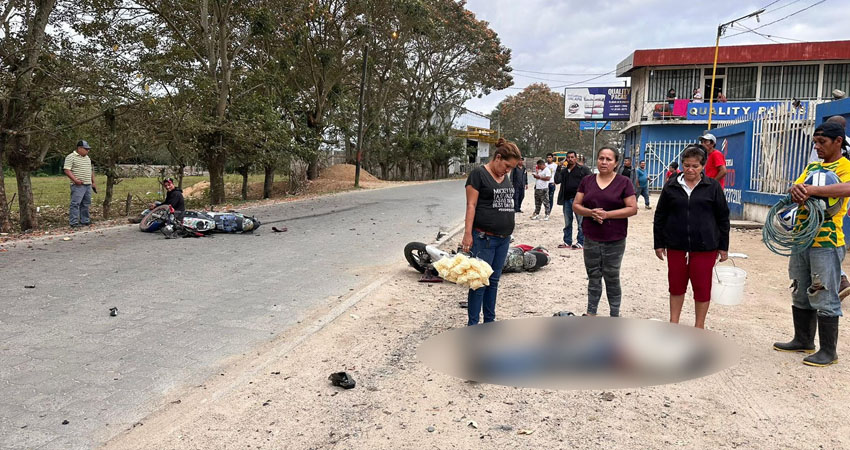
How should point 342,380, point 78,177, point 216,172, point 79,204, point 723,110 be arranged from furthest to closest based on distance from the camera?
point 723,110 < point 216,172 < point 79,204 < point 78,177 < point 342,380

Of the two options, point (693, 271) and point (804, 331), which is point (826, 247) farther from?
point (693, 271)

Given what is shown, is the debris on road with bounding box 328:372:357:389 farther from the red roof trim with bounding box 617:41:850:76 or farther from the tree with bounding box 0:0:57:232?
the red roof trim with bounding box 617:41:850:76

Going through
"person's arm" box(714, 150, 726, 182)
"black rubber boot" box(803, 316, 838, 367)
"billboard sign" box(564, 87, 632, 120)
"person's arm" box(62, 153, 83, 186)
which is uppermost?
"billboard sign" box(564, 87, 632, 120)

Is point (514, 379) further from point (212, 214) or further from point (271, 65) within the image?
point (271, 65)

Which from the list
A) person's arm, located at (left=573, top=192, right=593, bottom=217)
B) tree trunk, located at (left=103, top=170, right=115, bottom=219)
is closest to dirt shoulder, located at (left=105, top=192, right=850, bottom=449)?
person's arm, located at (left=573, top=192, right=593, bottom=217)

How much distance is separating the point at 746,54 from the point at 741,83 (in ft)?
6.10

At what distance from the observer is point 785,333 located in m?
5.42

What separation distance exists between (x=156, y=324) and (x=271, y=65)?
799 inches

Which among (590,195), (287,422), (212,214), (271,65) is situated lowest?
(287,422)

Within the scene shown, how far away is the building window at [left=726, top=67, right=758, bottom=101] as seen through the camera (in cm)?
3328

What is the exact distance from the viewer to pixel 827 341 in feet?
14.6

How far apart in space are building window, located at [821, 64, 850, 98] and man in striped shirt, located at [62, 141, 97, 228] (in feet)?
119

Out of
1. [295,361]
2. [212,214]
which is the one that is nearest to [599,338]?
[295,361]

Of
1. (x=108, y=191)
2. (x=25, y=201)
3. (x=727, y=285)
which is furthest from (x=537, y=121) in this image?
(x=727, y=285)
